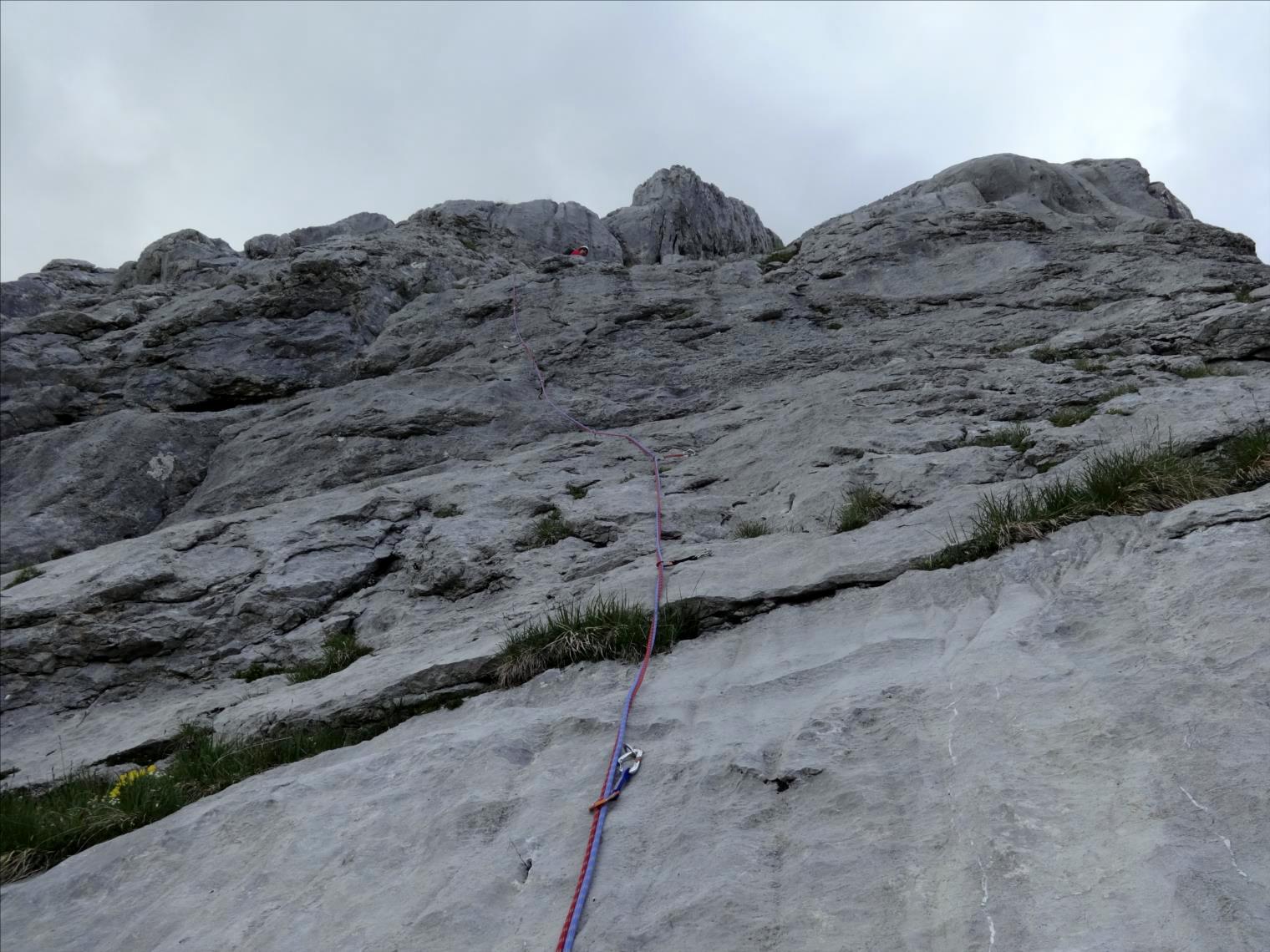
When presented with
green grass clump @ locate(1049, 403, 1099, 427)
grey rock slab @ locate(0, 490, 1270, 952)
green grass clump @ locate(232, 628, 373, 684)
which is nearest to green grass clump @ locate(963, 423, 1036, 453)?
green grass clump @ locate(1049, 403, 1099, 427)

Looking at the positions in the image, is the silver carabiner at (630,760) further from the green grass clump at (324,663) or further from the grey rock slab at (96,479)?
the grey rock slab at (96,479)

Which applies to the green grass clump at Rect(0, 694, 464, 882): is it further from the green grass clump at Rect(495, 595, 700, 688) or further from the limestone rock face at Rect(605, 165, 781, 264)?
the limestone rock face at Rect(605, 165, 781, 264)

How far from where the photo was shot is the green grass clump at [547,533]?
9414 millimetres

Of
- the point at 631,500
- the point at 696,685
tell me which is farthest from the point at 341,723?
the point at 631,500

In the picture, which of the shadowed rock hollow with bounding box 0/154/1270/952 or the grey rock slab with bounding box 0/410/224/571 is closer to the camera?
the shadowed rock hollow with bounding box 0/154/1270/952

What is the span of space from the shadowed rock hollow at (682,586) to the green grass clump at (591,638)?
166 mm

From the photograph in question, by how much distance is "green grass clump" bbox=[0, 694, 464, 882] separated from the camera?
6355 mm

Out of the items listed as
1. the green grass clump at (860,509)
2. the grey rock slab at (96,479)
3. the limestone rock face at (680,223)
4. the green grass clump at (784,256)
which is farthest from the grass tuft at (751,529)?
the limestone rock face at (680,223)

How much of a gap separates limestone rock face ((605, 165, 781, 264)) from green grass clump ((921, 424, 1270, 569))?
18.4m

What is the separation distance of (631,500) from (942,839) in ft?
20.7

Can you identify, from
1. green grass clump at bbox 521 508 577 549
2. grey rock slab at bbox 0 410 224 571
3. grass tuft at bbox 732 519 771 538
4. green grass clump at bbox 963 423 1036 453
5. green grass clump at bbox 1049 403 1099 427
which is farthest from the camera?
grey rock slab at bbox 0 410 224 571

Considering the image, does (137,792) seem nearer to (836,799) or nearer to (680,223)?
(836,799)

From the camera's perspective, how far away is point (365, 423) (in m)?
13.4

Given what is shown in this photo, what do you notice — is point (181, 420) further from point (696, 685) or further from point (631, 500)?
point (696, 685)
